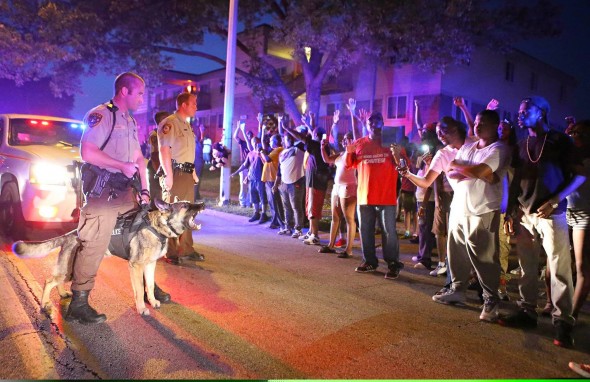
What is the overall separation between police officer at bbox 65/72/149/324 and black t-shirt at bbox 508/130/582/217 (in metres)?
3.47

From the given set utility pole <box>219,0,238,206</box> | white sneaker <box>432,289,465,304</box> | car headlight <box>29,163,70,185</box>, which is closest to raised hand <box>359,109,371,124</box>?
white sneaker <box>432,289,465,304</box>

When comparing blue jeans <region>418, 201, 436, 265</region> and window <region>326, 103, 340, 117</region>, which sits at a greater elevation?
window <region>326, 103, 340, 117</region>

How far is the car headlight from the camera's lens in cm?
706

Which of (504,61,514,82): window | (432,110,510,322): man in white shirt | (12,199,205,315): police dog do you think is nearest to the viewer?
(12,199,205,315): police dog

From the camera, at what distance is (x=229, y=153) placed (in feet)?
44.8

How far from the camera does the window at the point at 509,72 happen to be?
89.1 feet

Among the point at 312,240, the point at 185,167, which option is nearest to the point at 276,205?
the point at 312,240

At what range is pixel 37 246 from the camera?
4.04m

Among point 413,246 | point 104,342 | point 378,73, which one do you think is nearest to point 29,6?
point 378,73

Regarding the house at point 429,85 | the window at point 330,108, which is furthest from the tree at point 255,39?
the window at point 330,108

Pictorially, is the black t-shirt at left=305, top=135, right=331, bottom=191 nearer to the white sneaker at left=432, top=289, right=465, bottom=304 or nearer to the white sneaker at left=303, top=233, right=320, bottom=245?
the white sneaker at left=303, top=233, right=320, bottom=245

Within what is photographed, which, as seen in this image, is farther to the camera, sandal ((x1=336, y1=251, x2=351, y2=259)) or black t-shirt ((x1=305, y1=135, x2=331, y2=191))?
black t-shirt ((x1=305, y1=135, x2=331, y2=191))

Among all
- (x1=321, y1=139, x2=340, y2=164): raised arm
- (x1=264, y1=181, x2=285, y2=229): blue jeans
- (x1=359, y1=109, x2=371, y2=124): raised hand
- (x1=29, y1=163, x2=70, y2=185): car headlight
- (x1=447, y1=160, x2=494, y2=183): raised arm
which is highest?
(x1=359, y1=109, x2=371, y2=124): raised hand

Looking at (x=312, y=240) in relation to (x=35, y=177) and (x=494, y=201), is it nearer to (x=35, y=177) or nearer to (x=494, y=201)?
(x=494, y=201)
